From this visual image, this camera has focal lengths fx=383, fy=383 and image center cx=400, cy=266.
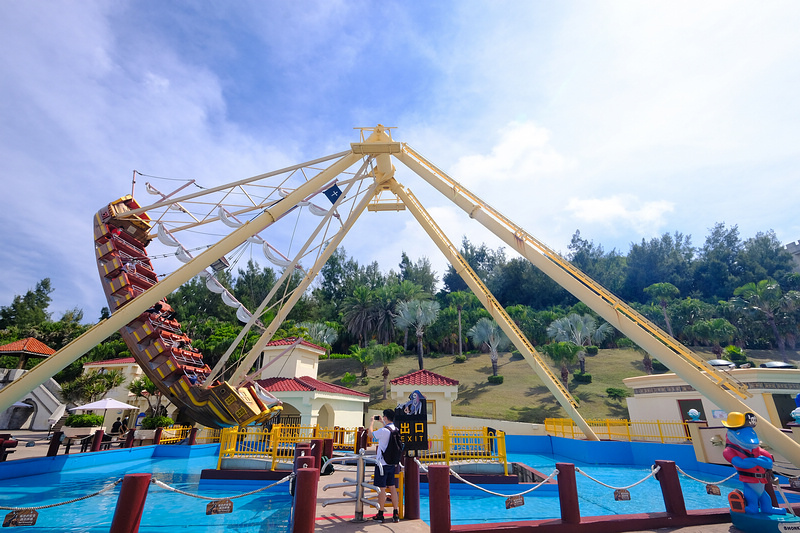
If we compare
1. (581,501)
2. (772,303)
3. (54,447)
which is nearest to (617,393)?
(581,501)

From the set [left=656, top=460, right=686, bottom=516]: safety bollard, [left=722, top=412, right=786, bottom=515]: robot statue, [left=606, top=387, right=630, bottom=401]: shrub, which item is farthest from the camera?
[left=606, top=387, right=630, bottom=401]: shrub

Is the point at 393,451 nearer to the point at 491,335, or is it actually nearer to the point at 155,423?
the point at 155,423

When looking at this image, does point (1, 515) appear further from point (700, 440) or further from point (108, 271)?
point (700, 440)

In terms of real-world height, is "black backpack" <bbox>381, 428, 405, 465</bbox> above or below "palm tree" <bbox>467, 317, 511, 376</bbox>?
below

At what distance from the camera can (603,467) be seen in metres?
16.6

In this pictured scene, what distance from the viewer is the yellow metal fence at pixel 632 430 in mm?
17531

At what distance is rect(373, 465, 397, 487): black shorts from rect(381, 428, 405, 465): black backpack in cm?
10

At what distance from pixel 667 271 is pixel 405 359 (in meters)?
50.9

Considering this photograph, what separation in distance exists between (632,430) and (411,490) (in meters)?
17.9

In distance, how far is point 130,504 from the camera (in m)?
5.19

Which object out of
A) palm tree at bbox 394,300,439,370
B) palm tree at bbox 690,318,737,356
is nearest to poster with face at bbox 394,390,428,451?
palm tree at bbox 394,300,439,370

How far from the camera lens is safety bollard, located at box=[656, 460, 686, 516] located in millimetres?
7074

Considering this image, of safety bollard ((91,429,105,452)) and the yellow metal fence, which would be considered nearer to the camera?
safety bollard ((91,429,105,452))

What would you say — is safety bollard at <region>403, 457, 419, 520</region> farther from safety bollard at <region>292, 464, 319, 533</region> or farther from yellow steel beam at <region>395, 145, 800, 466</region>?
yellow steel beam at <region>395, 145, 800, 466</region>
